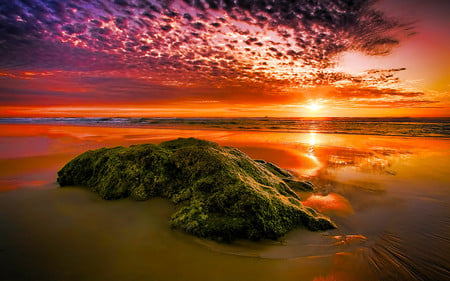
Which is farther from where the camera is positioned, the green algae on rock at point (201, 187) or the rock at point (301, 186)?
the rock at point (301, 186)

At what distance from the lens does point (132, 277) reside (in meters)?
2.33

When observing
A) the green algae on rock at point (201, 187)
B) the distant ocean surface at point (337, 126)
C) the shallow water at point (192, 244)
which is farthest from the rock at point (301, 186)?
the distant ocean surface at point (337, 126)

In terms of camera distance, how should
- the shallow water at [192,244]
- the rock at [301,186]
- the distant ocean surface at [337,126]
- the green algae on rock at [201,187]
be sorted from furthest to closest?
the distant ocean surface at [337,126] < the rock at [301,186] < the green algae on rock at [201,187] < the shallow water at [192,244]

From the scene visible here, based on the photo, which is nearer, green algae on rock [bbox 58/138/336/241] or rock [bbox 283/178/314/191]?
green algae on rock [bbox 58/138/336/241]

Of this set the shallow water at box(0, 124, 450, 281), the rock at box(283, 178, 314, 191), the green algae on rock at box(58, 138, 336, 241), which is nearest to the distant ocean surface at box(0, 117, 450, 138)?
the rock at box(283, 178, 314, 191)

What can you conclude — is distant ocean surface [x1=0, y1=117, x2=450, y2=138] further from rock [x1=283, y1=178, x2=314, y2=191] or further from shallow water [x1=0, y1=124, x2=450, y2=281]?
shallow water [x1=0, y1=124, x2=450, y2=281]

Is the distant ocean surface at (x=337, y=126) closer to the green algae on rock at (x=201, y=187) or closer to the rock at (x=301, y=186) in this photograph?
the rock at (x=301, y=186)

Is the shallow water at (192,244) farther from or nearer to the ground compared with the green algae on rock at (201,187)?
nearer to the ground

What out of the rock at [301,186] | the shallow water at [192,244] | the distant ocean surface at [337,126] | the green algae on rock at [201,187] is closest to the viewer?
the shallow water at [192,244]

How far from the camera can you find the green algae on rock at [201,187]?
3.10 meters

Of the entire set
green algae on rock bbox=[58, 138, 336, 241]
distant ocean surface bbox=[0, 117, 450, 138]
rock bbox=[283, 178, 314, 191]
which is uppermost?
distant ocean surface bbox=[0, 117, 450, 138]

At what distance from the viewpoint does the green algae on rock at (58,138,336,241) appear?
310 cm

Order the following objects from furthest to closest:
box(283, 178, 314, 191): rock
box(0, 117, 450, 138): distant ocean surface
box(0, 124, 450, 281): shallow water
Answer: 1. box(0, 117, 450, 138): distant ocean surface
2. box(283, 178, 314, 191): rock
3. box(0, 124, 450, 281): shallow water

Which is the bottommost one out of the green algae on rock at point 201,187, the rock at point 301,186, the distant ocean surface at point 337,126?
the rock at point 301,186
